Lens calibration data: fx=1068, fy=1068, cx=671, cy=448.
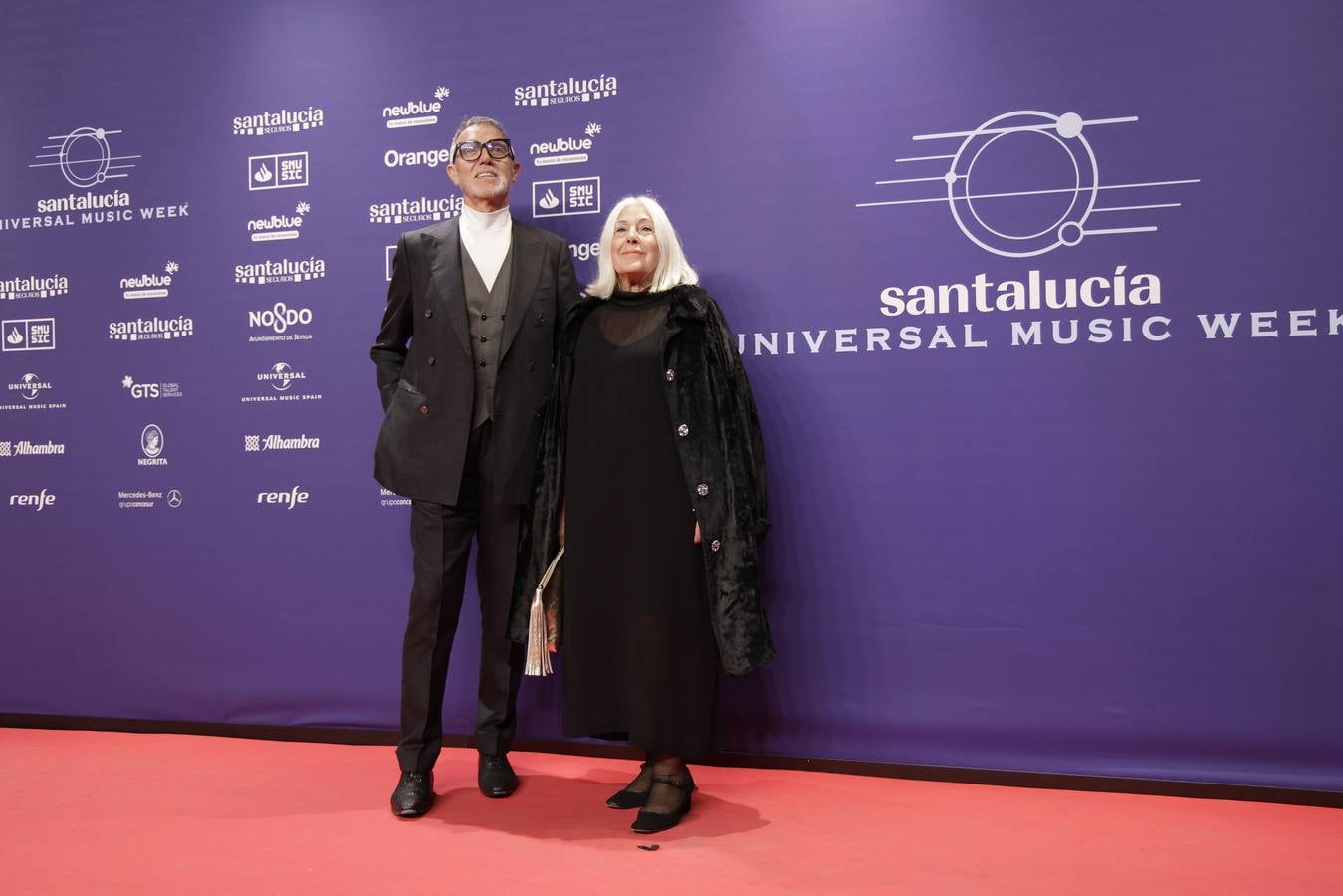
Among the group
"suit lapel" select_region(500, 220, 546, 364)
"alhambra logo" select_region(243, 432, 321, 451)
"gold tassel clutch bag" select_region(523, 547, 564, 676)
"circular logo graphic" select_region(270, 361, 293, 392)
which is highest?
"suit lapel" select_region(500, 220, 546, 364)

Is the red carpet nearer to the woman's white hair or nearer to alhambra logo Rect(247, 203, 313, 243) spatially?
the woman's white hair

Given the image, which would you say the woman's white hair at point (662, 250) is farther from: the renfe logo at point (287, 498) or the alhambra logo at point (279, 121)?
the renfe logo at point (287, 498)

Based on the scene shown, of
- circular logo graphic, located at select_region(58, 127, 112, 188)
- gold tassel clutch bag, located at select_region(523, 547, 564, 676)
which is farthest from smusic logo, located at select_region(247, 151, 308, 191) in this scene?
gold tassel clutch bag, located at select_region(523, 547, 564, 676)

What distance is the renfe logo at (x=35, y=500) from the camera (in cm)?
420

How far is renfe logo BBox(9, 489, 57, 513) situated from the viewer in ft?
13.8

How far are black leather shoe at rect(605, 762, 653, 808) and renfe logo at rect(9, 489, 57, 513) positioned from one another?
264 centimetres

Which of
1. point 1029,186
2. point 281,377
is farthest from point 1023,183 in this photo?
point 281,377

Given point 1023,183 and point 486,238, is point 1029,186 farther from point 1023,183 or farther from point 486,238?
point 486,238

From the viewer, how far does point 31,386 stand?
4.23m

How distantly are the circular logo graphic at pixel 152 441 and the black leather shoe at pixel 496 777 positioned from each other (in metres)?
1.84

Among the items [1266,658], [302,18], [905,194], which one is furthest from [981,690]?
[302,18]

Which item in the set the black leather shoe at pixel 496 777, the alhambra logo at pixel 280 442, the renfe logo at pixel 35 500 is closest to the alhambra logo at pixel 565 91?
the alhambra logo at pixel 280 442

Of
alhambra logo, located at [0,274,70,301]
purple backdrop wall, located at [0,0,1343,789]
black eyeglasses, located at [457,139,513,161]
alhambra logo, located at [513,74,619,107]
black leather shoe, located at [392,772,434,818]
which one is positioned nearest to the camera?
black leather shoe, located at [392,772,434,818]

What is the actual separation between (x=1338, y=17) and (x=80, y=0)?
434 cm
